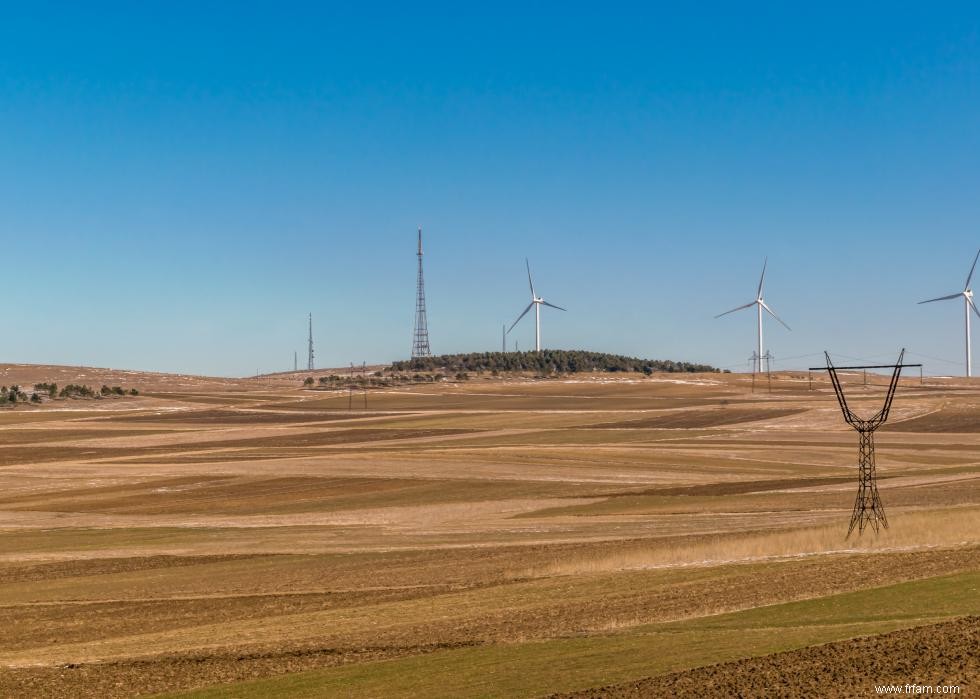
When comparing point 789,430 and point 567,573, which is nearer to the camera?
point 567,573

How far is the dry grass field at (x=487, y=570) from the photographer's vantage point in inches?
912

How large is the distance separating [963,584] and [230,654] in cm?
1794

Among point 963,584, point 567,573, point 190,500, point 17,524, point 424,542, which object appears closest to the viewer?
point 963,584

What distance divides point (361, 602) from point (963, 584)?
16.7 meters

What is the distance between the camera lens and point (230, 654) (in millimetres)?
26875

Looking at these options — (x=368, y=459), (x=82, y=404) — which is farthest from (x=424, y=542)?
(x=82, y=404)

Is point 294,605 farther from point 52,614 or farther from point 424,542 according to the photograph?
point 424,542

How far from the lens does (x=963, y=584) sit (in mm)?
28734

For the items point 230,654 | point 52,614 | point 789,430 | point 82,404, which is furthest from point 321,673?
point 82,404

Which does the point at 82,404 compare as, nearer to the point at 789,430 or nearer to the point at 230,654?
the point at 789,430

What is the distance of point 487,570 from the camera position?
39.6 metres

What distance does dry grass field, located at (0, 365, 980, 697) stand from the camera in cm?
Answer: 2317

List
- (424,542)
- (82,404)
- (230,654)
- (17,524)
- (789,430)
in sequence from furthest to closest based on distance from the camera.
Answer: (82,404)
(789,430)
(17,524)
(424,542)
(230,654)

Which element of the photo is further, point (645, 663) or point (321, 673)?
point (321, 673)
